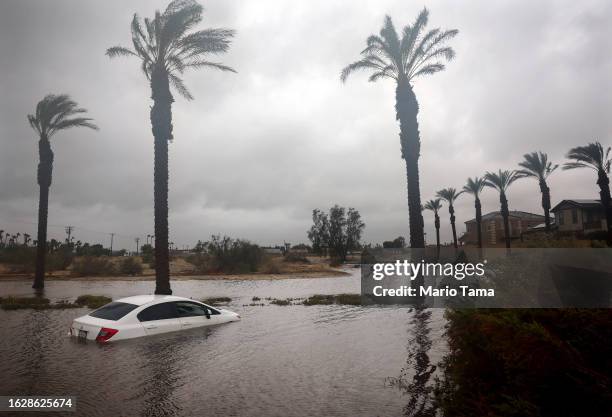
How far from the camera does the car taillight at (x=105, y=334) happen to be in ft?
→ 33.6

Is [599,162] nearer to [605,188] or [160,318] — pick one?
[605,188]

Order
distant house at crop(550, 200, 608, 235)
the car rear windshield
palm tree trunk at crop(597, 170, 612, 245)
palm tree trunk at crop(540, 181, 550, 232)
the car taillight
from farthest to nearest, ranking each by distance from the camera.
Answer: distant house at crop(550, 200, 608, 235)
palm tree trunk at crop(540, 181, 550, 232)
palm tree trunk at crop(597, 170, 612, 245)
the car rear windshield
the car taillight

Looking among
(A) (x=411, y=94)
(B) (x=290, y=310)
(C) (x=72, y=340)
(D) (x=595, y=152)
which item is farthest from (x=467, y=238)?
(C) (x=72, y=340)

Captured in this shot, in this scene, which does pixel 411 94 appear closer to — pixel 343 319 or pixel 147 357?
pixel 343 319

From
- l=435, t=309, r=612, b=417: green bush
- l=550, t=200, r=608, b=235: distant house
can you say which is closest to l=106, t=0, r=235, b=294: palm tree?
l=435, t=309, r=612, b=417: green bush

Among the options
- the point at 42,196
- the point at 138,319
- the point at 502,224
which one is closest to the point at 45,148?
the point at 42,196

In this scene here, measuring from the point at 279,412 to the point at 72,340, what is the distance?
7.13m

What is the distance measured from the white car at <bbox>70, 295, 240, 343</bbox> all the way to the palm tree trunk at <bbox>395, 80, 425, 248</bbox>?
13285 millimetres

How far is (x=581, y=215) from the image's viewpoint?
169 feet

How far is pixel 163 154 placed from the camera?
20609 millimetres

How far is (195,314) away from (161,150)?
1029cm

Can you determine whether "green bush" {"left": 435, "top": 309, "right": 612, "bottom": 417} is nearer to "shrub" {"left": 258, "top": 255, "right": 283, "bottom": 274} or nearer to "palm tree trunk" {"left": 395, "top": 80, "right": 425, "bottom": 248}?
"palm tree trunk" {"left": 395, "top": 80, "right": 425, "bottom": 248}

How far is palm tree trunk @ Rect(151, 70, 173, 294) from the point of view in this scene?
20.3 metres

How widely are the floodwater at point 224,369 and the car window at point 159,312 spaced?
53 centimetres
